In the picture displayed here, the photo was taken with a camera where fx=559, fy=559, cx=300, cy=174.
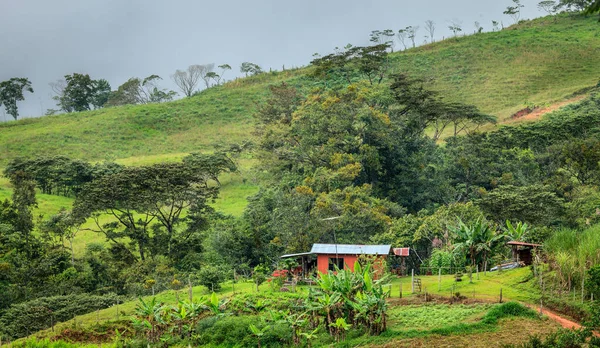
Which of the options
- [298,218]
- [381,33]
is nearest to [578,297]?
[298,218]

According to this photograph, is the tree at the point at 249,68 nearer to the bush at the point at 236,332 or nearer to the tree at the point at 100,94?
the tree at the point at 100,94

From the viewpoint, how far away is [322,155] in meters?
37.6

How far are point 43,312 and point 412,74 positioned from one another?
61.9 metres

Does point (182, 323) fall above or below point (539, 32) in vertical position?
below

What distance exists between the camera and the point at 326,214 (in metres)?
31.6

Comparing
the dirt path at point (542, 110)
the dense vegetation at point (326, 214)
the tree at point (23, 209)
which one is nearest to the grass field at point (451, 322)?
the dense vegetation at point (326, 214)

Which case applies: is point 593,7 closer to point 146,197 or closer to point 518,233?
point 518,233

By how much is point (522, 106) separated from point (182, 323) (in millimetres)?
51381

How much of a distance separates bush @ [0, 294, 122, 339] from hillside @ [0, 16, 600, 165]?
3716cm

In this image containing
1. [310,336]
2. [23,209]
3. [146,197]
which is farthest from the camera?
[146,197]

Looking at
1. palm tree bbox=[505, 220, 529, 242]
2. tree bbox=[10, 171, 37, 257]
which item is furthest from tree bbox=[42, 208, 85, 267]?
palm tree bbox=[505, 220, 529, 242]

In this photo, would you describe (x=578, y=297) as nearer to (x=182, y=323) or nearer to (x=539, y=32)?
(x=182, y=323)

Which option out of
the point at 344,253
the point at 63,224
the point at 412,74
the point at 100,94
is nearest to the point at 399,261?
the point at 344,253

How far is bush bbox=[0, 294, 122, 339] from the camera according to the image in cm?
2284
